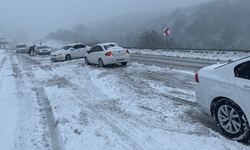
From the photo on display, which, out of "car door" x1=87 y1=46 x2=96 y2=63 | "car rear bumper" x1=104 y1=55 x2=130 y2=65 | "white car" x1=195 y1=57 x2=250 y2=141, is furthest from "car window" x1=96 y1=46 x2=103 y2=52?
"white car" x1=195 y1=57 x2=250 y2=141

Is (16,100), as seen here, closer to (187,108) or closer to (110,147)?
(110,147)

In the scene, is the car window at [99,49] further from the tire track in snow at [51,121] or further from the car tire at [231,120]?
the car tire at [231,120]

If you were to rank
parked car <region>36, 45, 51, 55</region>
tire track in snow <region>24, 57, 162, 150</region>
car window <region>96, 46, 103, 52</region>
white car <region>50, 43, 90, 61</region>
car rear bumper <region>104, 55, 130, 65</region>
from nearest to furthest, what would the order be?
1. tire track in snow <region>24, 57, 162, 150</region>
2. car rear bumper <region>104, 55, 130, 65</region>
3. car window <region>96, 46, 103, 52</region>
4. white car <region>50, 43, 90, 61</region>
5. parked car <region>36, 45, 51, 55</region>

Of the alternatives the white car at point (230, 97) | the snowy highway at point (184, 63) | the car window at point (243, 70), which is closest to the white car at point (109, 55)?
the snowy highway at point (184, 63)

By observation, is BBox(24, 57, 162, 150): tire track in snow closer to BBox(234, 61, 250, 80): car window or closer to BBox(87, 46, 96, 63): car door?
BBox(234, 61, 250, 80): car window

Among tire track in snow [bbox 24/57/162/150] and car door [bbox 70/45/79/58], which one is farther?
car door [bbox 70/45/79/58]

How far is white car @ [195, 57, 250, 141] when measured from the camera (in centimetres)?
359

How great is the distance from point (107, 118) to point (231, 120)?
2.78 metres

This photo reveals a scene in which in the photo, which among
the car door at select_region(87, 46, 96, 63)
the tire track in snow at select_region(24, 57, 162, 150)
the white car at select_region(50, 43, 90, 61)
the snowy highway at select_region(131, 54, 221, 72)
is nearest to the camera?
the tire track in snow at select_region(24, 57, 162, 150)

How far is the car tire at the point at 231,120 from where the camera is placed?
3630mm

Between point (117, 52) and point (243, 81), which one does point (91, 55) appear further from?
point (243, 81)

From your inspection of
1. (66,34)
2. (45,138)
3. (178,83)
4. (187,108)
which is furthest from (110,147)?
(66,34)

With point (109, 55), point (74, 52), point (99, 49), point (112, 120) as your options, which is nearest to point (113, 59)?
point (109, 55)

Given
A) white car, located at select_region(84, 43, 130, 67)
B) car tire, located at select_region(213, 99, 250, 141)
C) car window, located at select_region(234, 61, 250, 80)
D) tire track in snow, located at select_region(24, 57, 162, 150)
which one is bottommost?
tire track in snow, located at select_region(24, 57, 162, 150)
